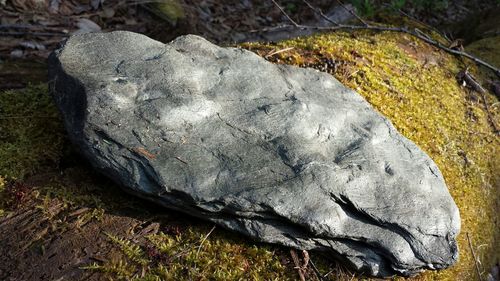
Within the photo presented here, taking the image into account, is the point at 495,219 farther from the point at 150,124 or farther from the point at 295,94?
the point at 150,124

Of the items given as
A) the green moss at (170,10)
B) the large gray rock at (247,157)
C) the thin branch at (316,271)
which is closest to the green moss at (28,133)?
the large gray rock at (247,157)

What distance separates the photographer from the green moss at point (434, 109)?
3.22m

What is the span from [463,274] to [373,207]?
36.7 inches

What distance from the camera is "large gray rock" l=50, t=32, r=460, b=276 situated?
2229 mm

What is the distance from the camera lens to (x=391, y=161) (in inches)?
103

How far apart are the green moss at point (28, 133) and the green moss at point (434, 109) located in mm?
1690

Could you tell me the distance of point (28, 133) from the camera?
106 inches

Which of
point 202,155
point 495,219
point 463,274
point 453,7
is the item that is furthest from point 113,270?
point 453,7

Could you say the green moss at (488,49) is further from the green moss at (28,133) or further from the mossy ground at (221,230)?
the green moss at (28,133)

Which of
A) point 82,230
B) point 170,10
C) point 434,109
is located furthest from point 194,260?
point 170,10

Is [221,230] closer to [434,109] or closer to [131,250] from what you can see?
[131,250]

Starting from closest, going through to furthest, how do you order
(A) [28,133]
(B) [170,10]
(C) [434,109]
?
(A) [28,133] < (C) [434,109] < (B) [170,10]

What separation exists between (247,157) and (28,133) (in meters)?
1.37

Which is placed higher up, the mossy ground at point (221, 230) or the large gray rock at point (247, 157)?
the large gray rock at point (247, 157)
